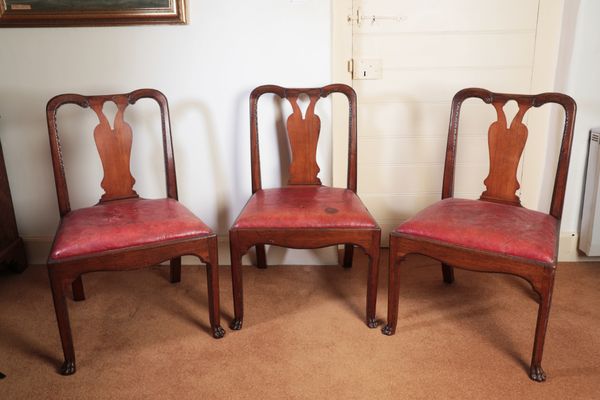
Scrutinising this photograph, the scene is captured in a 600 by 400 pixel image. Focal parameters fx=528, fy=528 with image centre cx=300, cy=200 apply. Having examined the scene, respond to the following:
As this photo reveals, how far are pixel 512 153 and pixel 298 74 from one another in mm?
1065

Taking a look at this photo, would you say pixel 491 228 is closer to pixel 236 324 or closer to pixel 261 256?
pixel 236 324

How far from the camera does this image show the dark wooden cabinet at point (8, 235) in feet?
8.84

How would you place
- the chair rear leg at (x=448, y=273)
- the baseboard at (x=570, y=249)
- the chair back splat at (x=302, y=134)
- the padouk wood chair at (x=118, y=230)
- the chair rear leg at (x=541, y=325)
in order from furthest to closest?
the baseboard at (x=570, y=249), the chair rear leg at (x=448, y=273), the chair back splat at (x=302, y=134), the padouk wood chair at (x=118, y=230), the chair rear leg at (x=541, y=325)

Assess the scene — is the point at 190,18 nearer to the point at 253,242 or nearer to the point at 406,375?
the point at 253,242

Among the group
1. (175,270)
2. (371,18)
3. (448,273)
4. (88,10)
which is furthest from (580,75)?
(88,10)

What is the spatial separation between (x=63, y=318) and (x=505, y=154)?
74.1 inches

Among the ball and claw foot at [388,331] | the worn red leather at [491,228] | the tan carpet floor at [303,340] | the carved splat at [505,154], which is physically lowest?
the tan carpet floor at [303,340]

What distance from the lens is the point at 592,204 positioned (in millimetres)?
2662

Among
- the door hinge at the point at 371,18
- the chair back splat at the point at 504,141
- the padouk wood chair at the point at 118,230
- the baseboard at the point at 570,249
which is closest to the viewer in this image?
the padouk wood chair at the point at 118,230

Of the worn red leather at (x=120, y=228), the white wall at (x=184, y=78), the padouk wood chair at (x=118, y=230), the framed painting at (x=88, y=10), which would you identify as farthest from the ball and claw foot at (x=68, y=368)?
the framed painting at (x=88, y=10)

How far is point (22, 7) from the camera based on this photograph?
98.5 inches

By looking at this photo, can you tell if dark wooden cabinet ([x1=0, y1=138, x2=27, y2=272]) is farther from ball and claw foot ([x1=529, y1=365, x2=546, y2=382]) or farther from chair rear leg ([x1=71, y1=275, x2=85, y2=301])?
ball and claw foot ([x1=529, y1=365, x2=546, y2=382])

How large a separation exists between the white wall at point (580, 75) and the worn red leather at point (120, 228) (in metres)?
1.91

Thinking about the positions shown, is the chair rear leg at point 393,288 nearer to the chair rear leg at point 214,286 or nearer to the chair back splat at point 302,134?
the chair back splat at point 302,134
